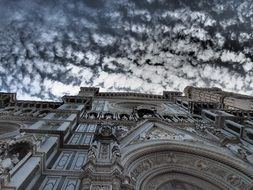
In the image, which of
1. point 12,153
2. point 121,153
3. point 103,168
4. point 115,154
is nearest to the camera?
point 103,168

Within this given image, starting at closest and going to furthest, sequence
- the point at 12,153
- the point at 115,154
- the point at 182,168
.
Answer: the point at 115,154 < the point at 12,153 < the point at 182,168

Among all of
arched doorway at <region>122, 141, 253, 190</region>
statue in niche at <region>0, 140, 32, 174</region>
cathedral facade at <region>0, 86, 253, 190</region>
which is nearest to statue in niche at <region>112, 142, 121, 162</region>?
cathedral facade at <region>0, 86, 253, 190</region>

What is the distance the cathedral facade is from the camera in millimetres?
9961

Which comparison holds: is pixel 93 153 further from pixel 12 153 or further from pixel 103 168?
pixel 12 153

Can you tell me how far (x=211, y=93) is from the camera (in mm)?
43062

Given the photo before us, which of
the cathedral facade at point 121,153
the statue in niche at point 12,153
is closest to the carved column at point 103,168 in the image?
the cathedral facade at point 121,153

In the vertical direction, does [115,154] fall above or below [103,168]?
above

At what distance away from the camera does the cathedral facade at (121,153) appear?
9961mm

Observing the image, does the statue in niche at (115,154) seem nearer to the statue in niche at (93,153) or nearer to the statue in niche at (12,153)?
the statue in niche at (93,153)

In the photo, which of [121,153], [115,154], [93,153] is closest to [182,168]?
[121,153]

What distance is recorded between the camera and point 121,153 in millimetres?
12078

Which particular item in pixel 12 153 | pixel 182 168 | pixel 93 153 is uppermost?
pixel 93 153

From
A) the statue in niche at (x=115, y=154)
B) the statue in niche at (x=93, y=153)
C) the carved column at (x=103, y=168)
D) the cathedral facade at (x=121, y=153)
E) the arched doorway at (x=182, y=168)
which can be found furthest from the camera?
the arched doorway at (x=182, y=168)

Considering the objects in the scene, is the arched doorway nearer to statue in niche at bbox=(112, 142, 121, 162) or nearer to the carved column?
statue in niche at bbox=(112, 142, 121, 162)
